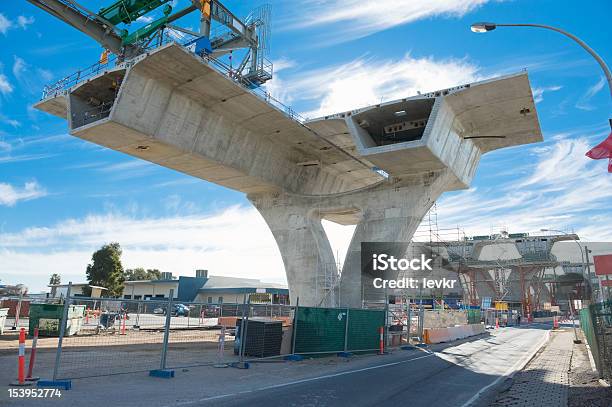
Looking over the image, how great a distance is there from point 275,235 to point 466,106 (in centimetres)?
1742

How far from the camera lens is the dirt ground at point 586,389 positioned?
32.0ft

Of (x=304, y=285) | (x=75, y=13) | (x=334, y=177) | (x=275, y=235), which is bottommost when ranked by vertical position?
(x=304, y=285)

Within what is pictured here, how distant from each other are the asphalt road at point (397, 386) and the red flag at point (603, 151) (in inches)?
262

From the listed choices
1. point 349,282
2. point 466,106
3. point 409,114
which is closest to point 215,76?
point 409,114

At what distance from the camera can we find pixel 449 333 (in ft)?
97.4

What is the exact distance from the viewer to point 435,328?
29.0 meters

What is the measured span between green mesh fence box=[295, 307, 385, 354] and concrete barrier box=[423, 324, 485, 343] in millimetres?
6652

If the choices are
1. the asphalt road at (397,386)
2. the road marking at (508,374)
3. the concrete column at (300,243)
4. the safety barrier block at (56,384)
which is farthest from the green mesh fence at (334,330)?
the concrete column at (300,243)

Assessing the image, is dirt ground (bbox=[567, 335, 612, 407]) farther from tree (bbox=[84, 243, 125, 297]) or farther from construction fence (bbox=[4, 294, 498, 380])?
tree (bbox=[84, 243, 125, 297])

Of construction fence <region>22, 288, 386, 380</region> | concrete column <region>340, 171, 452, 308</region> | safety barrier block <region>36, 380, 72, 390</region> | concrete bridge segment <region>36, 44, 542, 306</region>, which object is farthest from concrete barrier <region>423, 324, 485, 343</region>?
safety barrier block <region>36, 380, 72, 390</region>

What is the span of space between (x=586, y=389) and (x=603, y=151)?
237 inches

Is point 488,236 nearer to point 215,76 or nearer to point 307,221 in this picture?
point 307,221

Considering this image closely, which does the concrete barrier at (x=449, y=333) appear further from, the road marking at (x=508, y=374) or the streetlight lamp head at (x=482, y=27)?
the streetlight lamp head at (x=482, y=27)

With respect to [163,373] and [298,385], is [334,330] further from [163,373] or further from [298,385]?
[163,373]
